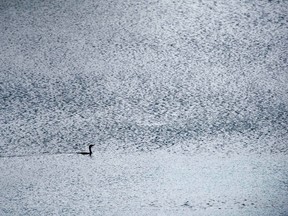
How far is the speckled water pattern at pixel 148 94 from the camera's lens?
6.14ft

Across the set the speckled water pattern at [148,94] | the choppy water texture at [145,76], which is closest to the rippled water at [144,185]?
the speckled water pattern at [148,94]

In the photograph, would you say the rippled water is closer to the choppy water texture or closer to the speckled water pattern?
the speckled water pattern

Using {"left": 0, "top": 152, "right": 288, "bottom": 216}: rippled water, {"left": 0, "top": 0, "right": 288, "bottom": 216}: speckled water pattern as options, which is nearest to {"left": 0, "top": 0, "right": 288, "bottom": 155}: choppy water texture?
{"left": 0, "top": 0, "right": 288, "bottom": 216}: speckled water pattern

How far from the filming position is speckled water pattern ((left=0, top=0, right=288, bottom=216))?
1.87 m

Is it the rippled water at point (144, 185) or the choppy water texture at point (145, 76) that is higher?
the choppy water texture at point (145, 76)

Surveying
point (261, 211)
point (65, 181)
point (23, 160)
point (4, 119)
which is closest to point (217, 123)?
point (261, 211)

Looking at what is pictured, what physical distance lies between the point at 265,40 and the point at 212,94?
568mm

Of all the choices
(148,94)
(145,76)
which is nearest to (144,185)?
(148,94)

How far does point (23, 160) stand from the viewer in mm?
1939

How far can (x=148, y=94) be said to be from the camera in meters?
1.93

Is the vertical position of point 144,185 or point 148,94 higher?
point 148,94

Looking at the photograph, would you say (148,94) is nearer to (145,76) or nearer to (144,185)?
(145,76)

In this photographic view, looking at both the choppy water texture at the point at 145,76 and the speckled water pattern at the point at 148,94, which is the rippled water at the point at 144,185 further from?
the choppy water texture at the point at 145,76

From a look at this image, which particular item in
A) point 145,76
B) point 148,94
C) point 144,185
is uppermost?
point 145,76
